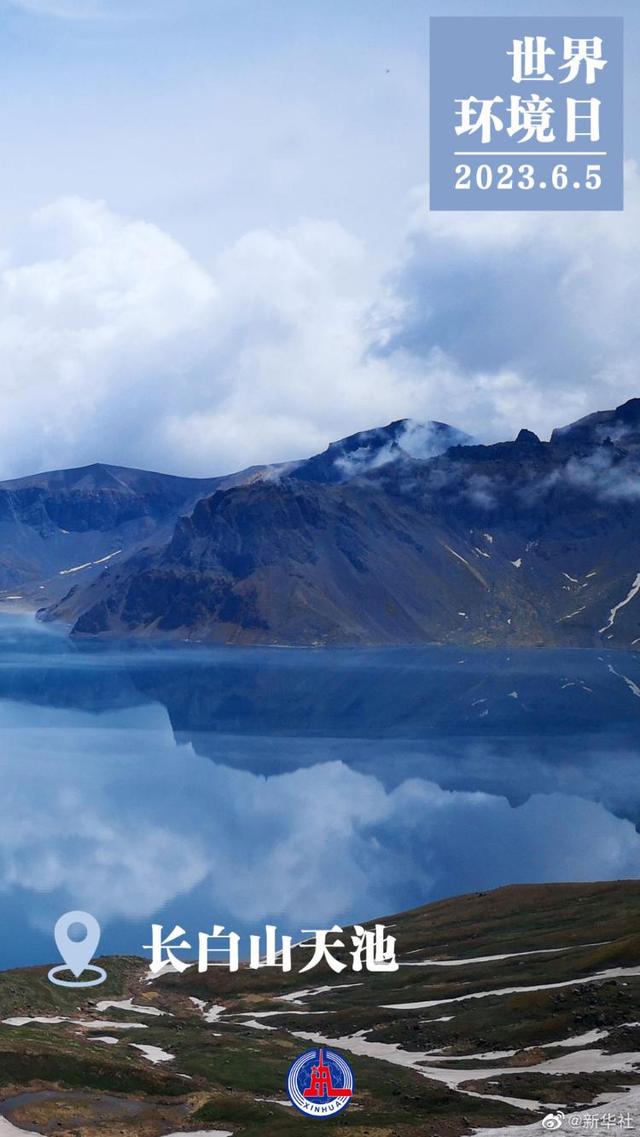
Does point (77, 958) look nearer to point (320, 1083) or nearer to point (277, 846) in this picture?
point (320, 1083)

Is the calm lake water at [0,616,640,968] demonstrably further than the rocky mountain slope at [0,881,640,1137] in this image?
Yes

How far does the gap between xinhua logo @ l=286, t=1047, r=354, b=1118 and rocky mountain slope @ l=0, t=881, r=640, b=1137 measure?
1562mm

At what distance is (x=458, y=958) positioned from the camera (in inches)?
3450

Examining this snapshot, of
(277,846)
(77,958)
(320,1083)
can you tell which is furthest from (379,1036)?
(277,846)

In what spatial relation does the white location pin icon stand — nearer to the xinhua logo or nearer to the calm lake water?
the calm lake water

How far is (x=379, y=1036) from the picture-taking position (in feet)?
212

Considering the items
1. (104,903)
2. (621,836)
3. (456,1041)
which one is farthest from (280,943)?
(621,836)

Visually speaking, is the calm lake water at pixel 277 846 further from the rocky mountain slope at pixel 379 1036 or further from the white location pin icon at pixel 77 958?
the rocky mountain slope at pixel 379 1036

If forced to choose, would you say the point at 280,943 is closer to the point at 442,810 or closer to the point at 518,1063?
the point at 518,1063

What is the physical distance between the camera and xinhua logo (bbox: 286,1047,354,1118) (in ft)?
119

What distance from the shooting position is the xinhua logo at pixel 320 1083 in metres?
36.2

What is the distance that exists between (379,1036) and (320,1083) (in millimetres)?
27655

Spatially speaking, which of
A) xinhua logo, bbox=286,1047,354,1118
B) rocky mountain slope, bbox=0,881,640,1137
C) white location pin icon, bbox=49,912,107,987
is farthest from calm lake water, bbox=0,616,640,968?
xinhua logo, bbox=286,1047,354,1118

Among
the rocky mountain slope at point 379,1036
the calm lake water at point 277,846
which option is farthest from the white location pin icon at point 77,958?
the calm lake water at point 277,846
